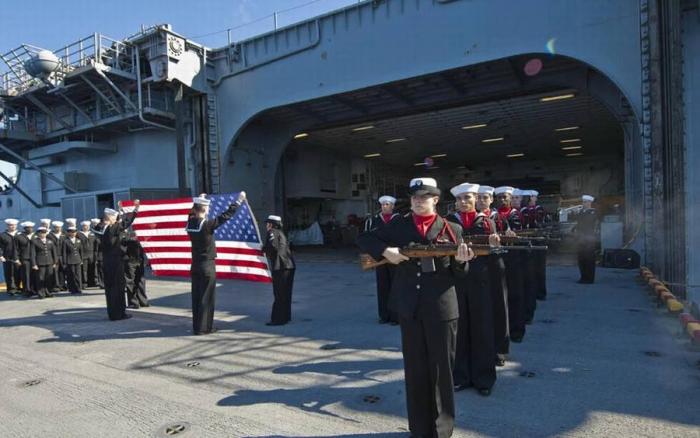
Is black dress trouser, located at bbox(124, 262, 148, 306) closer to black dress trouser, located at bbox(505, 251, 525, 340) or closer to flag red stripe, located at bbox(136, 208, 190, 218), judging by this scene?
flag red stripe, located at bbox(136, 208, 190, 218)

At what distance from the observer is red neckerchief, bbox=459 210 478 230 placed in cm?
433

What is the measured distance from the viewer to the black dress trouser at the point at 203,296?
6410 mm

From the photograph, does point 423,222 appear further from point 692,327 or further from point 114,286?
point 114,286

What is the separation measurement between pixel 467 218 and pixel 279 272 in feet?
11.8

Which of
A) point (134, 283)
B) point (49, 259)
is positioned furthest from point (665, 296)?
point (49, 259)

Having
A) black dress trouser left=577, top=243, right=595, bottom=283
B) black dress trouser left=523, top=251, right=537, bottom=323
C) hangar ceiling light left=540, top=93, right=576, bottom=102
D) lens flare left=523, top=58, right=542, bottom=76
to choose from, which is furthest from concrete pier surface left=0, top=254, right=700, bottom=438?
hangar ceiling light left=540, top=93, right=576, bottom=102

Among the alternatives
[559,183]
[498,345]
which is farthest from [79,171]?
[559,183]

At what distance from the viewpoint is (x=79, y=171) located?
2328 centimetres

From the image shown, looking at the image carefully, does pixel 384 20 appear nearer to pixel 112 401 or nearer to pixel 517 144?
pixel 112 401

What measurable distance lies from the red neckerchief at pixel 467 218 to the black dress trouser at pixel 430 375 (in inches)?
59.4

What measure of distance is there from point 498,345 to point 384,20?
12.3 meters

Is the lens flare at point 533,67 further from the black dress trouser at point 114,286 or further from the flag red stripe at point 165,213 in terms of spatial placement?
the black dress trouser at point 114,286

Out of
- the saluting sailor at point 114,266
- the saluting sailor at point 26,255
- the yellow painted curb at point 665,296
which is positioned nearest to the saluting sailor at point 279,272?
the saluting sailor at point 114,266

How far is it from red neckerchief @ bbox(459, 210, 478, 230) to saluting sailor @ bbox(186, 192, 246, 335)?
133 inches
